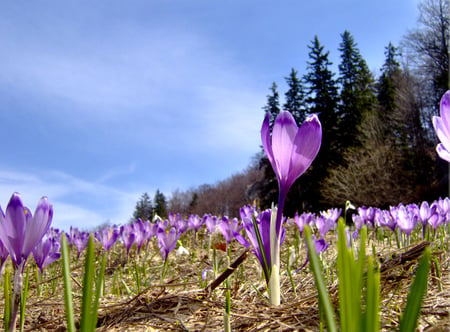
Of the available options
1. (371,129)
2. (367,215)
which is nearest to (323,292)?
(367,215)

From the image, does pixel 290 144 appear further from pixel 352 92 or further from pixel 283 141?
pixel 352 92

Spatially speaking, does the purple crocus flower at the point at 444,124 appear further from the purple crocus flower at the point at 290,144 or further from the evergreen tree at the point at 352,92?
the evergreen tree at the point at 352,92


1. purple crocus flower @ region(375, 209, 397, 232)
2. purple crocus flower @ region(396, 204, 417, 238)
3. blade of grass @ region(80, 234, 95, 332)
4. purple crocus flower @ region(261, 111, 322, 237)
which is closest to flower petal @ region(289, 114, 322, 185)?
purple crocus flower @ region(261, 111, 322, 237)

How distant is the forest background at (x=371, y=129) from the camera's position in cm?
2219

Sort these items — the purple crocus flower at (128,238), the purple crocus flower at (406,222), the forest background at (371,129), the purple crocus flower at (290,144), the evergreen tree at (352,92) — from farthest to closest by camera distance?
1. the evergreen tree at (352,92)
2. the forest background at (371,129)
3. the purple crocus flower at (128,238)
4. the purple crocus flower at (406,222)
5. the purple crocus flower at (290,144)

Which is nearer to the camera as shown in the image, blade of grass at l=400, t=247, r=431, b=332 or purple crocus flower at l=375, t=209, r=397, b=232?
blade of grass at l=400, t=247, r=431, b=332

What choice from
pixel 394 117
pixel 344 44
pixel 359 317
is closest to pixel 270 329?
pixel 359 317

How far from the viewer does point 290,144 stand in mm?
917

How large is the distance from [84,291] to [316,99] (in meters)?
30.7

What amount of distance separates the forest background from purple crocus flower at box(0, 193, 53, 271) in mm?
19355

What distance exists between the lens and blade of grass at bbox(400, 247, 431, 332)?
48 cm

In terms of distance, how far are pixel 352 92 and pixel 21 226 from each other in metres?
32.2

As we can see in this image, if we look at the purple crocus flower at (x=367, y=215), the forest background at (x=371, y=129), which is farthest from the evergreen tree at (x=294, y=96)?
the purple crocus flower at (x=367, y=215)

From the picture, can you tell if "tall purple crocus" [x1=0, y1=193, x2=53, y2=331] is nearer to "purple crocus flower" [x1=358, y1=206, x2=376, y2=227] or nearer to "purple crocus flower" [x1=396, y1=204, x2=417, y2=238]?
"purple crocus flower" [x1=396, y1=204, x2=417, y2=238]
